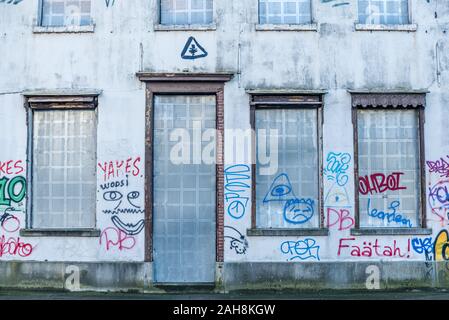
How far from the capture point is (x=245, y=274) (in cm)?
1497

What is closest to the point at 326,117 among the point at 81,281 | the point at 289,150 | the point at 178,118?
the point at 289,150

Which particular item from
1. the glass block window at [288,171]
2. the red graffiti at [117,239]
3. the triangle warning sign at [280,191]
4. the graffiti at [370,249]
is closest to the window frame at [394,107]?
the graffiti at [370,249]

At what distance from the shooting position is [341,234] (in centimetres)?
1516

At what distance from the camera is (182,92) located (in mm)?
15375

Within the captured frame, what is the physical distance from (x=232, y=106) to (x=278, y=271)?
343 cm

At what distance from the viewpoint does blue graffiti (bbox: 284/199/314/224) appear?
15305 mm

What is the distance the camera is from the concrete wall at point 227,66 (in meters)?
15.3

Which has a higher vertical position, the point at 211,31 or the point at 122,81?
the point at 211,31

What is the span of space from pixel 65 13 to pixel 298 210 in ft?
20.7

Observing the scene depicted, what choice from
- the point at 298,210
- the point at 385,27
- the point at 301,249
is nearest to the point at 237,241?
the point at 301,249

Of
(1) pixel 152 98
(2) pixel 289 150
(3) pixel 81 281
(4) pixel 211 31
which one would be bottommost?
(3) pixel 81 281

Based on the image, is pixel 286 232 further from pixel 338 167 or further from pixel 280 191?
pixel 338 167

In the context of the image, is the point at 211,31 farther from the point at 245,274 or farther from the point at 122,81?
the point at 245,274

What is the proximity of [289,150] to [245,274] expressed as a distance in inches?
104
